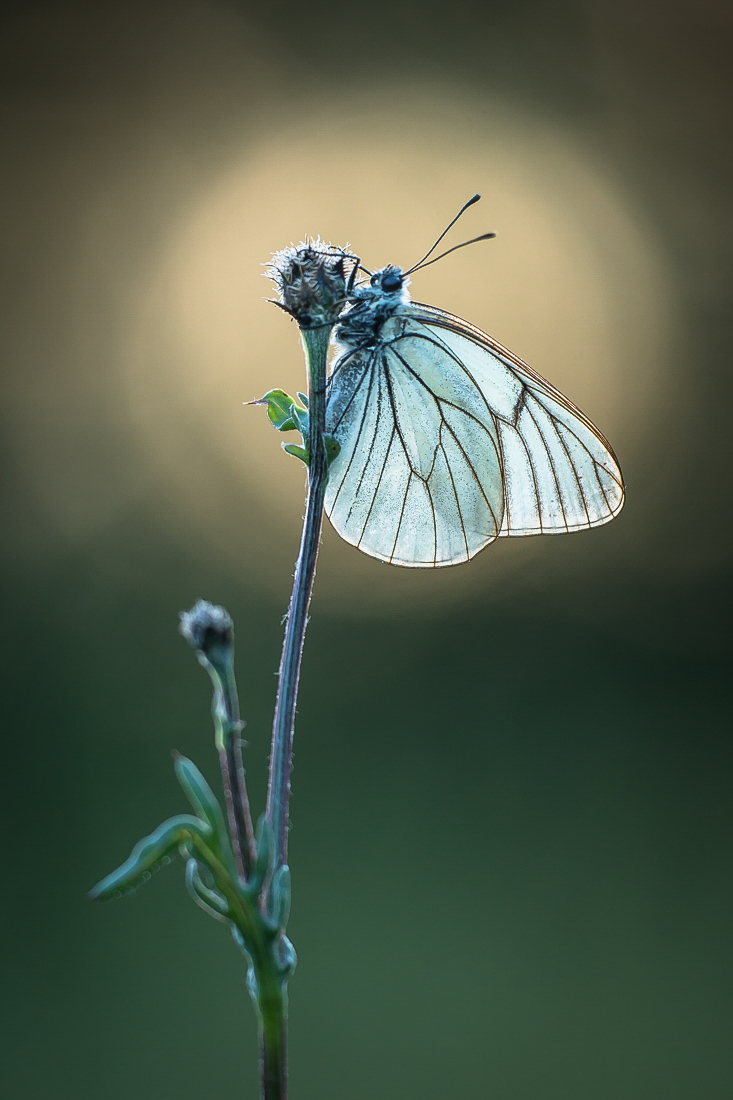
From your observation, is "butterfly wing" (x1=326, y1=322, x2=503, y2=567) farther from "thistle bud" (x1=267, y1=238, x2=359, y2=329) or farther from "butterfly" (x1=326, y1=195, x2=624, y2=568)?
"thistle bud" (x1=267, y1=238, x2=359, y2=329)

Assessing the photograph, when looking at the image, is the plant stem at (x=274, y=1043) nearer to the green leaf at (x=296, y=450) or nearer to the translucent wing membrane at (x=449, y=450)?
the green leaf at (x=296, y=450)

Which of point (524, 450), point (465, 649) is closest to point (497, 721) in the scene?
point (465, 649)

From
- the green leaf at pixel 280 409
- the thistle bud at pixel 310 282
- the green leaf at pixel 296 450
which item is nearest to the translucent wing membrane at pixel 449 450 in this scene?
the green leaf at pixel 280 409

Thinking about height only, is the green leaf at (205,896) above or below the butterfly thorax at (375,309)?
below

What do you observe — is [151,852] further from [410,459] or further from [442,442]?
[442,442]

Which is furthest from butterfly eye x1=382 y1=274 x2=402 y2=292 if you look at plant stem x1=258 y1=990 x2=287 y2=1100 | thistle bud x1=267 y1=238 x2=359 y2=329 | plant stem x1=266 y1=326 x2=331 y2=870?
plant stem x1=258 y1=990 x2=287 y2=1100

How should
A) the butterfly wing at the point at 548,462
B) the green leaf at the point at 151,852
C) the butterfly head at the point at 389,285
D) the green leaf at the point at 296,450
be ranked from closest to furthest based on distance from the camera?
the green leaf at the point at 151,852, the green leaf at the point at 296,450, the butterfly head at the point at 389,285, the butterfly wing at the point at 548,462

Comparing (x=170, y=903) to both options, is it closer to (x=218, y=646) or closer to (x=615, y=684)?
(x=615, y=684)
